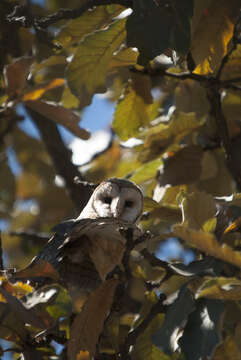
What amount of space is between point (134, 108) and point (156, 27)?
79 centimetres

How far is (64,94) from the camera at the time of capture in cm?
299

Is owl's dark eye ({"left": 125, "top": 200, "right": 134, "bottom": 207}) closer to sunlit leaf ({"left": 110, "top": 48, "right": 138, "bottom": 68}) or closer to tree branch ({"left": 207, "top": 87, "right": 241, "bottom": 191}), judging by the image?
tree branch ({"left": 207, "top": 87, "right": 241, "bottom": 191})

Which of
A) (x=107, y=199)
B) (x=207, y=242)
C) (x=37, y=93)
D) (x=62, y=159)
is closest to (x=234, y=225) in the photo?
(x=207, y=242)

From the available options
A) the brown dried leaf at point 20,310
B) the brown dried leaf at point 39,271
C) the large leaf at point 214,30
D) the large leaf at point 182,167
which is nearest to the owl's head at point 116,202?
the large leaf at point 182,167

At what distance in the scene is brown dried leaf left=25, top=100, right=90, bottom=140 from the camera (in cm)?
250

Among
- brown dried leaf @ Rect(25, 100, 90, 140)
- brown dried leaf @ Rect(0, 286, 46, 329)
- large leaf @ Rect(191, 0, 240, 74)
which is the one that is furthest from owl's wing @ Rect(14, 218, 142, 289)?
large leaf @ Rect(191, 0, 240, 74)

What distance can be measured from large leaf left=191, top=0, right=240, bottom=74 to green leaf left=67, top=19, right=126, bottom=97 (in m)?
0.26

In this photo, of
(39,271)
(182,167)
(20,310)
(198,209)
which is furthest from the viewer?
(182,167)

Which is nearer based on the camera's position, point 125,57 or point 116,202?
point 125,57

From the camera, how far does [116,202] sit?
2893 mm

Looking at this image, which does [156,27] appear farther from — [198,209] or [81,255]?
[81,255]

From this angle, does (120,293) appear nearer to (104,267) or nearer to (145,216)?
(104,267)

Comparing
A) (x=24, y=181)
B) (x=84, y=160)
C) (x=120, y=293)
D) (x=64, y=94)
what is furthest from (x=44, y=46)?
(x=24, y=181)

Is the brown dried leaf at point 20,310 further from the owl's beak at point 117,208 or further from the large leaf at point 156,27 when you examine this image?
the owl's beak at point 117,208
